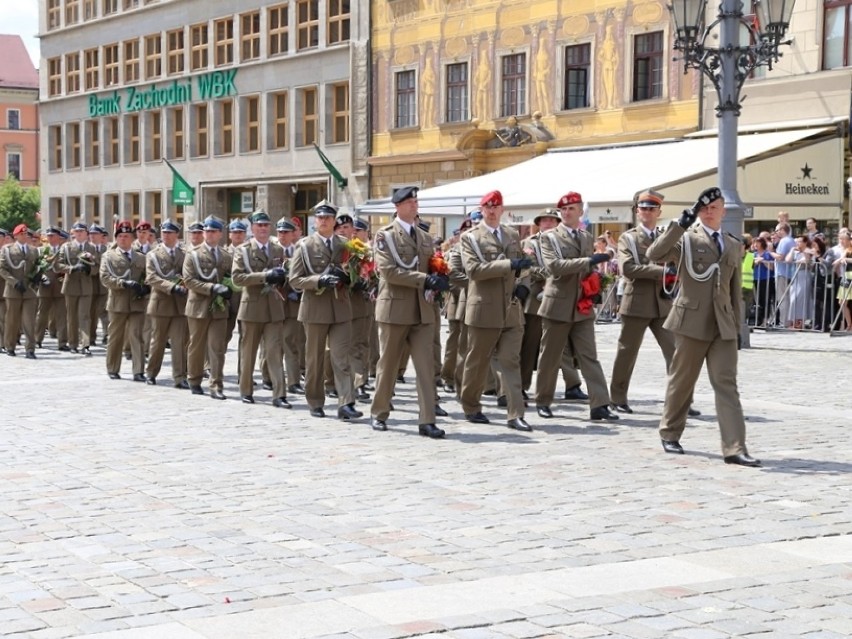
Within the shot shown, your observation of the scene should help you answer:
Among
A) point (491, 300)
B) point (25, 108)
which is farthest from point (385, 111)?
point (25, 108)

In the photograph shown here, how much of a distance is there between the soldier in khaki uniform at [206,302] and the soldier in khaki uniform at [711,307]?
583 cm

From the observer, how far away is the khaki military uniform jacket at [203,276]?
587 inches

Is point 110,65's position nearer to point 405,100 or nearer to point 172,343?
point 405,100

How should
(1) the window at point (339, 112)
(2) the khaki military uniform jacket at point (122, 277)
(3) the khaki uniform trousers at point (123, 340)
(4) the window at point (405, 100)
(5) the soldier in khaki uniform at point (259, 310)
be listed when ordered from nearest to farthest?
1. (5) the soldier in khaki uniform at point (259, 310)
2. (3) the khaki uniform trousers at point (123, 340)
3. (2) the khaki military uniform jacket at point (122, 277)
4. (4) the window at point (405, 100)
5. (1) the window at point (339, 112)

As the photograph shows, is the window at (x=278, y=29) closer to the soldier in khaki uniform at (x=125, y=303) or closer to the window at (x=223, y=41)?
the window at (x=223, y=41)

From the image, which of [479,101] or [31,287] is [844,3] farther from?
[31,287]

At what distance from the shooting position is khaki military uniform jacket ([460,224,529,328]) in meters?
11.9

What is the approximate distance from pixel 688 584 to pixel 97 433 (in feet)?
20.5

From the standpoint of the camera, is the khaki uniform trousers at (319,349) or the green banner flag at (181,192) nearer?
the khaki uniform trousers at (319,349)

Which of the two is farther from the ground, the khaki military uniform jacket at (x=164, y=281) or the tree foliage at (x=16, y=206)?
the tree foliage at (x=16, y=206)

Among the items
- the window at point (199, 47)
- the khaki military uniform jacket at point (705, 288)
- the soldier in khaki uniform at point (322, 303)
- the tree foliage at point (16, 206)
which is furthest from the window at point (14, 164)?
the khaki military uniform jacket at point (705, 288)

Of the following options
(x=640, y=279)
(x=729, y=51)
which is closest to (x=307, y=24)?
(x=729, y=51)

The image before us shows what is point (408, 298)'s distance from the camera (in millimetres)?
11617

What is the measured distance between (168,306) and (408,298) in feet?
15.8
